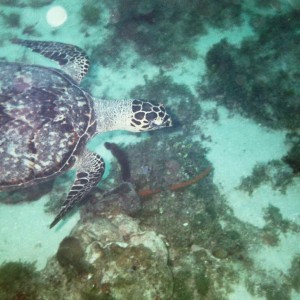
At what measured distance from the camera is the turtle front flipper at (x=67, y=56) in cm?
520

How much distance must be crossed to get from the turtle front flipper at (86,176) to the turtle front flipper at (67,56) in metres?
1.66

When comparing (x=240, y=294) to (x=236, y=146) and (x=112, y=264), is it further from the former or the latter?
(x=236, y=146)

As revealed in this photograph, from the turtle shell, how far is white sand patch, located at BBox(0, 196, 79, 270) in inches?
39.0

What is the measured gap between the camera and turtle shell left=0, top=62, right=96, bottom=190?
3646mm

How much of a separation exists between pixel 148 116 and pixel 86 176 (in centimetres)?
138

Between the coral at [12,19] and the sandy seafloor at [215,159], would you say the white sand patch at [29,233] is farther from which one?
the coral at [12,19]

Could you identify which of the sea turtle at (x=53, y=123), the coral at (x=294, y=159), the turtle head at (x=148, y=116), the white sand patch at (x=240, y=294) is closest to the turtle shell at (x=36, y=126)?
the sea turtle at (x=53, y=123)

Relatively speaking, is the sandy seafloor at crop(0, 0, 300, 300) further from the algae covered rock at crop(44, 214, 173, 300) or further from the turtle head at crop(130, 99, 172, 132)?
the algae covered rock at crop(44, 214, 173, 300)

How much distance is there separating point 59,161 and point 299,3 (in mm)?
5902

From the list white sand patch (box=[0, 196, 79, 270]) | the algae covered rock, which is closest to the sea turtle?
the algae covered rock

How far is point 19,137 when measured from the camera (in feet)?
12.0

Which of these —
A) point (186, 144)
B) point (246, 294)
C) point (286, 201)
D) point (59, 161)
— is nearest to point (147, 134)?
point (186, 144)

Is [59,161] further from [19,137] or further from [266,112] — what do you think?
[266,112]

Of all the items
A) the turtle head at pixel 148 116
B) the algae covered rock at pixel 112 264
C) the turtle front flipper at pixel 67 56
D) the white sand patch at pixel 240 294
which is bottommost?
the white sand patch at pixel 240 294
